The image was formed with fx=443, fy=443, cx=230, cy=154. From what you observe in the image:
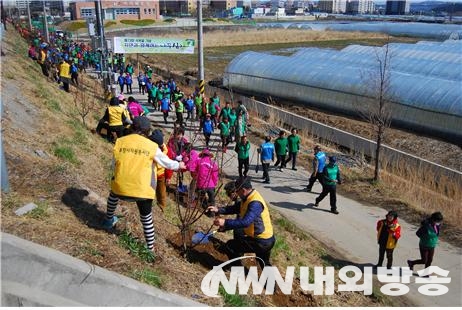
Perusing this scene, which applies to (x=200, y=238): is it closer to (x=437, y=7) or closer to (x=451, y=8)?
(x=451, y=8)

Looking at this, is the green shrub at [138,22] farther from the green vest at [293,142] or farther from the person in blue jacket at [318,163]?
the person in blue jacket at [318,163]

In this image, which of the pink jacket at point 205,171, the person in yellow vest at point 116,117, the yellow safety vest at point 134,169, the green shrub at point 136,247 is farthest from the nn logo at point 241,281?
the person in yellow vest at point 116,117

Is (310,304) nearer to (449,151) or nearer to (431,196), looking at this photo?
(431,196)

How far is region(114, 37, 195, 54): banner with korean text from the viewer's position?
21672mm

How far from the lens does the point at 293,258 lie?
26.7 feet

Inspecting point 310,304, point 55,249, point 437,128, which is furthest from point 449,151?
point 55,249

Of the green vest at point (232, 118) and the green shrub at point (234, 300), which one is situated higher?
the green shrub at point (234, 300)

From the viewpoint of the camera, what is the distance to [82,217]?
19.0 ft

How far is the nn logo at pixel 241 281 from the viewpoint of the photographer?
5323 millimetres

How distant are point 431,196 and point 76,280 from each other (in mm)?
10540

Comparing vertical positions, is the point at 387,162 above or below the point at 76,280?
below

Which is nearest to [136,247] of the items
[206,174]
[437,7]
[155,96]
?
[206,174]

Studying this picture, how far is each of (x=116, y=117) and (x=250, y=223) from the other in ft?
19.7

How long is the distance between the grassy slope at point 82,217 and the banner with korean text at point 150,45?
37.9ft
